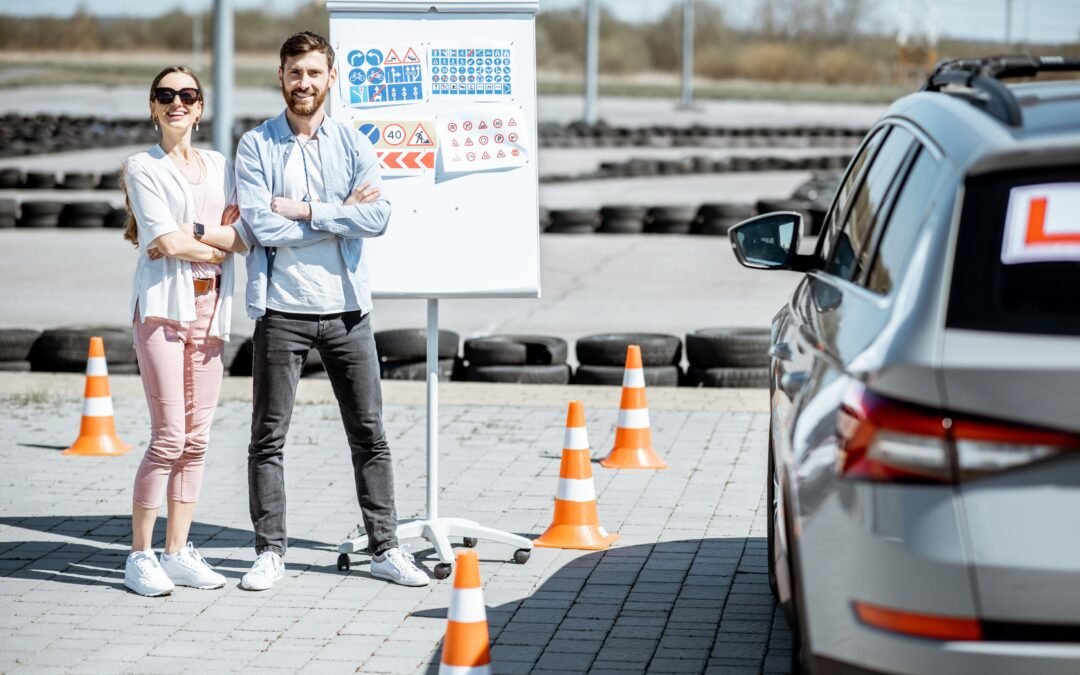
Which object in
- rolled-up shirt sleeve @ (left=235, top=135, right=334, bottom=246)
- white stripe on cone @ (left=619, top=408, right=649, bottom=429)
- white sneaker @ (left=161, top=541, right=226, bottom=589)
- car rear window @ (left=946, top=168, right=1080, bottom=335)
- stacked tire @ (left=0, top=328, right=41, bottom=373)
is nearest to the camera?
car rear window @ (left=946, top=168, right=1080, bottom=335)

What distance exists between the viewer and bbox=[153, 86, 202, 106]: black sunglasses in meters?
6.13

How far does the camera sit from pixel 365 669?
17.4ft

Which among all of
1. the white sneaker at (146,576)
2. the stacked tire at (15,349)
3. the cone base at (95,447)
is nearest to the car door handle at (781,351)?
the white sneaker at (146,576)

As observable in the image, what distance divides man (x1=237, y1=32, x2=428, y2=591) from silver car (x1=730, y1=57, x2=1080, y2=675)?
2.71 m

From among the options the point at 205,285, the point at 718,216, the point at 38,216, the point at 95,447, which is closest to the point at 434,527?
the point at 205,285

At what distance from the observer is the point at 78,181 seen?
28.5m

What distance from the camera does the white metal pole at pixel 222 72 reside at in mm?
22391

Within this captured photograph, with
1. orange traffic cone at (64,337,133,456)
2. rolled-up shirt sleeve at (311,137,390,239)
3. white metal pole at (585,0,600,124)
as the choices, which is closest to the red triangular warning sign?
rolled-up shirt sleeve at (311,137,390,239)

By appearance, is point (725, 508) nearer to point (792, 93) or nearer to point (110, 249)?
point (110, 249)

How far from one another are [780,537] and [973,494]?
1.49m

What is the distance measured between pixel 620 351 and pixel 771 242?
5.75 meters

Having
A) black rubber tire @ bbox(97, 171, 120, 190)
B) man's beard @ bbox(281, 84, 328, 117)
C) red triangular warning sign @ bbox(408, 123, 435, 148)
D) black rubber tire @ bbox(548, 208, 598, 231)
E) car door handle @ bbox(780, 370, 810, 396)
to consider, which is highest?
man's beard @ bbox(281, 84, 328, 117)

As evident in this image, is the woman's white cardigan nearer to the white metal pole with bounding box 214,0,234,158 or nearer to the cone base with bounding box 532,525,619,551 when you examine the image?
the cone base with bounding box 532,525,619,551

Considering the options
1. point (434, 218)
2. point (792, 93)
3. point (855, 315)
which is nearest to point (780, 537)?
point (855, 315)
